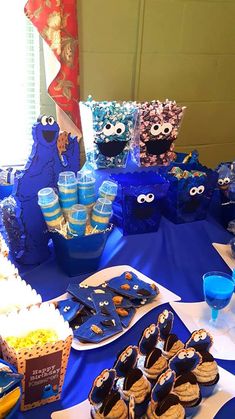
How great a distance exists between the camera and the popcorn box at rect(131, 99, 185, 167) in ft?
4.51

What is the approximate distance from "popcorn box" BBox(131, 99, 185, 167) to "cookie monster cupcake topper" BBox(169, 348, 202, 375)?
0.79 meters

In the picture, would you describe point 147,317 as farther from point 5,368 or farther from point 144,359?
point 5,368

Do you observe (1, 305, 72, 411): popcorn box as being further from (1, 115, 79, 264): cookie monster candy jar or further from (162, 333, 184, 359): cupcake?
(1, 115, 79, 264): cookie monster candy jar

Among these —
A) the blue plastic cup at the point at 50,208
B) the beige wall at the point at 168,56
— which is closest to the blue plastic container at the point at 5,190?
the blue plastic cup at the point at 50,208

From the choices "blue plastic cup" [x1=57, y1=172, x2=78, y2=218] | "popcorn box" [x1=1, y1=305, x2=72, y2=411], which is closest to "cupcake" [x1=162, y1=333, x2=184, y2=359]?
"popcorn box" [x1=1, y1=305, x2=72, y2=411]

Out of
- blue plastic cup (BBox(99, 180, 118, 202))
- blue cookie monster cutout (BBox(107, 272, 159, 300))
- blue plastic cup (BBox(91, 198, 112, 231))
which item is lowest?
blue cookie monster cutout (BBox(107, 272, 159, 300))

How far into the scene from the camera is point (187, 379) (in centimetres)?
77

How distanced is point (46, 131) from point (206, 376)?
722mm

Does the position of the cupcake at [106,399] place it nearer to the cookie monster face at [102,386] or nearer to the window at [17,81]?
the cookie monster face at [102,386]

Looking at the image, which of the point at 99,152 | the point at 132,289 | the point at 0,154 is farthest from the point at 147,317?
the point at 0,154

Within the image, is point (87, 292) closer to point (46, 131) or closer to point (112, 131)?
point (46, 131)

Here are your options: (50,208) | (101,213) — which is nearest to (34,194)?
(50,208)

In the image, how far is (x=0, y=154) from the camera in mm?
1910

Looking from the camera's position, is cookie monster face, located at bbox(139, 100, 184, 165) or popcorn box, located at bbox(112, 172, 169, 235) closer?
popcorn box, located at bbox(112, 172, 169, 235)
